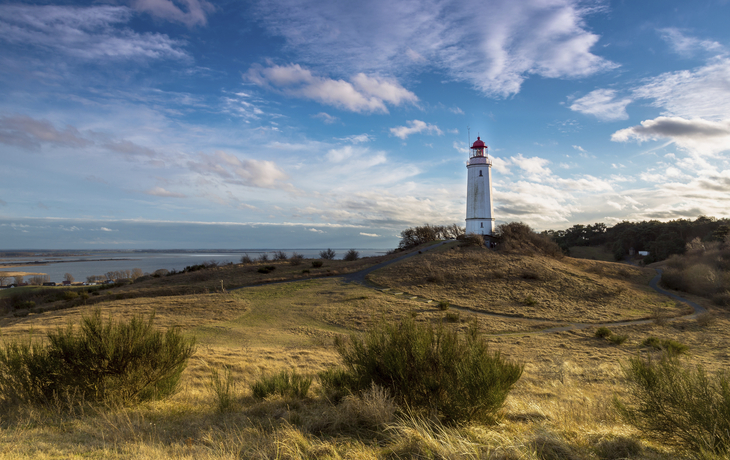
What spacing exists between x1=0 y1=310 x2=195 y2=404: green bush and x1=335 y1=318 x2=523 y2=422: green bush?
3528 mm

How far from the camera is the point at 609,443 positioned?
3.76 meters

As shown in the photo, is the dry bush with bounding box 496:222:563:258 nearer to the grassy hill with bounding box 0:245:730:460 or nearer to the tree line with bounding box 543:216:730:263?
the grassy hill with bounding box 0:245:730:460

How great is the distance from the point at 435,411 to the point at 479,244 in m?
30.7

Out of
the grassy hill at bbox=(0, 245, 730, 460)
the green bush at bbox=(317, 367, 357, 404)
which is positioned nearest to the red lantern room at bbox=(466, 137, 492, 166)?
the grassy hill at bbox=(0, 245, 730, 460)

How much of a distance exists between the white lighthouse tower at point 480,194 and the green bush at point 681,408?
116 ft

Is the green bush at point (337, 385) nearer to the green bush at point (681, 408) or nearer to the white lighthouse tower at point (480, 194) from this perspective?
the green bush at point (681, 408)

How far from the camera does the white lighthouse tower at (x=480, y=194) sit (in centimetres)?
3816

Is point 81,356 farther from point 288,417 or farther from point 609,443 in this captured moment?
point 609,443

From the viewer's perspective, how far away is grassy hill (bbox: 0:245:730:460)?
372cm

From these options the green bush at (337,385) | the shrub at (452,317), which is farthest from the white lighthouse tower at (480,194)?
the green bush at (337,385)

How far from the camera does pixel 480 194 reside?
38.3 metres

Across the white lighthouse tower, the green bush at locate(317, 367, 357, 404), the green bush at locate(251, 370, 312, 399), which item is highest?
the white lighthouse tower

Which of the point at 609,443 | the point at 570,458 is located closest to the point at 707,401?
the point at 609,443

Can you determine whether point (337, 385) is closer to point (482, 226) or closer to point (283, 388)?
point (283, 388)
